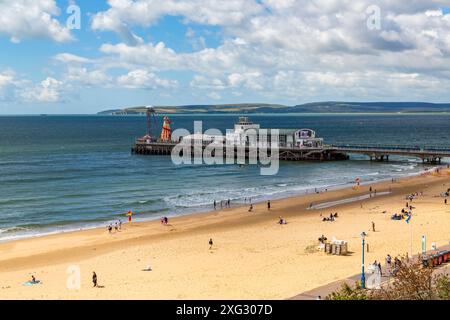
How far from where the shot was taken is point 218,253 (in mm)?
31500

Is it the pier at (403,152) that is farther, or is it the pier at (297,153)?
the pier at (297,153)

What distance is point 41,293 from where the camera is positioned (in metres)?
24.0

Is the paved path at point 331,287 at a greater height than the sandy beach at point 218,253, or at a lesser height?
greater

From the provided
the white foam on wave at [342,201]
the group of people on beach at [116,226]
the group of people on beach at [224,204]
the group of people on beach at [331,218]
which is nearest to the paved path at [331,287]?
the group of people on beach at [331,218]

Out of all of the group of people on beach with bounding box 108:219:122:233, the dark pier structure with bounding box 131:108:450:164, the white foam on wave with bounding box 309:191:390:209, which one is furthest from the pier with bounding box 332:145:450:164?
the group of people on beach with bounding box 108:219:122:233

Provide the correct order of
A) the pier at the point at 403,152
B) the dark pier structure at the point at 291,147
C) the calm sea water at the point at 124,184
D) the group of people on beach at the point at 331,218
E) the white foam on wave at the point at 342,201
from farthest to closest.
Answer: the dark pier structure at the point at 291,147 < the pier at the point at 403,152 < the white foam on wave at the point at 342,201 < the calm sea water at the point at 124,184 < the group of people on beach at the point at 331,218

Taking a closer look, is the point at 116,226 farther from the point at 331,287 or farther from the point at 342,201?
the point at 342,201

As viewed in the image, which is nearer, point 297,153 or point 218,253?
point 218,253

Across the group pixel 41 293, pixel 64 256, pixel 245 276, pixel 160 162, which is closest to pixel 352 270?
pixel 245 276

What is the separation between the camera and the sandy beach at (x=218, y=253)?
80.0 feet

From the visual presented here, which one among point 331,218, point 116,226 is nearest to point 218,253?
point 116,226

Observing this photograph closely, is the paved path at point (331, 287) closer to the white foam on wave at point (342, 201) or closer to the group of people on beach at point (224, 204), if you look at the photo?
the white foam on wave at point (342, 201)
